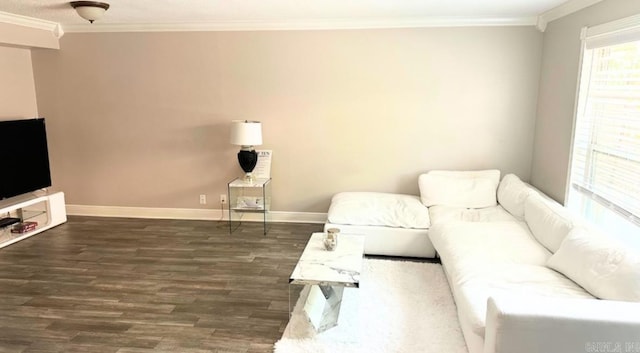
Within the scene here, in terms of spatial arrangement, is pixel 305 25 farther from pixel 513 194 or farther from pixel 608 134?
pixel 608 134

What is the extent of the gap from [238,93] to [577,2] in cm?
346

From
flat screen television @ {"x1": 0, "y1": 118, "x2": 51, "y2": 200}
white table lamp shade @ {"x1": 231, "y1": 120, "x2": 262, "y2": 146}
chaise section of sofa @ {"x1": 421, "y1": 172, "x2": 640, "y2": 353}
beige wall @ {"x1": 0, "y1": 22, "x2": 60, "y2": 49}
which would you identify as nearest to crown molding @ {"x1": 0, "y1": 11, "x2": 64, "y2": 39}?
beige wall @ {"x1": 0, "y1": 22, "x2": 60, "y2": 49}

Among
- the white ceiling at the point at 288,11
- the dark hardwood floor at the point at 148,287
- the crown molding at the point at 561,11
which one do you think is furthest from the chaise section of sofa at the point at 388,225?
the crown molding at the point at 561,11

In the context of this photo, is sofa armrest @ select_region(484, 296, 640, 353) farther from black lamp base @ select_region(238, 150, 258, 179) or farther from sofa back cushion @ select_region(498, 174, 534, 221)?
black lamp base @ select_region(238, 150, 258, 179)

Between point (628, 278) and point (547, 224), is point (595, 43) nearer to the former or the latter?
point (547, 224)

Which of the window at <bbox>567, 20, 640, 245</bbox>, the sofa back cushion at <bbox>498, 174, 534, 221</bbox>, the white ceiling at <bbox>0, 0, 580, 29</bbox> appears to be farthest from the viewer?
the sofa back cushion at <bbox>498, 174, 534, 221</bbox>

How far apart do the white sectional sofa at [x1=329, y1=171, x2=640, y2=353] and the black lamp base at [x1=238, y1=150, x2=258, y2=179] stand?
1160mm

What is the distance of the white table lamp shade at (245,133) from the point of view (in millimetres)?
4625

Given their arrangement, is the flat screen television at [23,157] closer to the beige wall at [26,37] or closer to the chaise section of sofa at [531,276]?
the beige wall at [26,37]

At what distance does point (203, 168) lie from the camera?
5.21 metres

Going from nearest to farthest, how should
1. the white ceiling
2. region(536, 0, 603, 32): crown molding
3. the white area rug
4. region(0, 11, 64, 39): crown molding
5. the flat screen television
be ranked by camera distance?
1. the white area rug
2. region(536, 0, 603, 32): crown molding
3. the white ceiling
4. region(0, 11, 64, 39): crown molding
5. the flat screen television

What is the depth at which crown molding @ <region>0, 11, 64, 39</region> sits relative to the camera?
170 inches

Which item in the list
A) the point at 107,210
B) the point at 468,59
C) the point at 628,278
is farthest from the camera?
the point at 107,210

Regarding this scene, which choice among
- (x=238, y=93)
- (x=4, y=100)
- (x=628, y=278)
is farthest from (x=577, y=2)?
(x=4, y=100)
